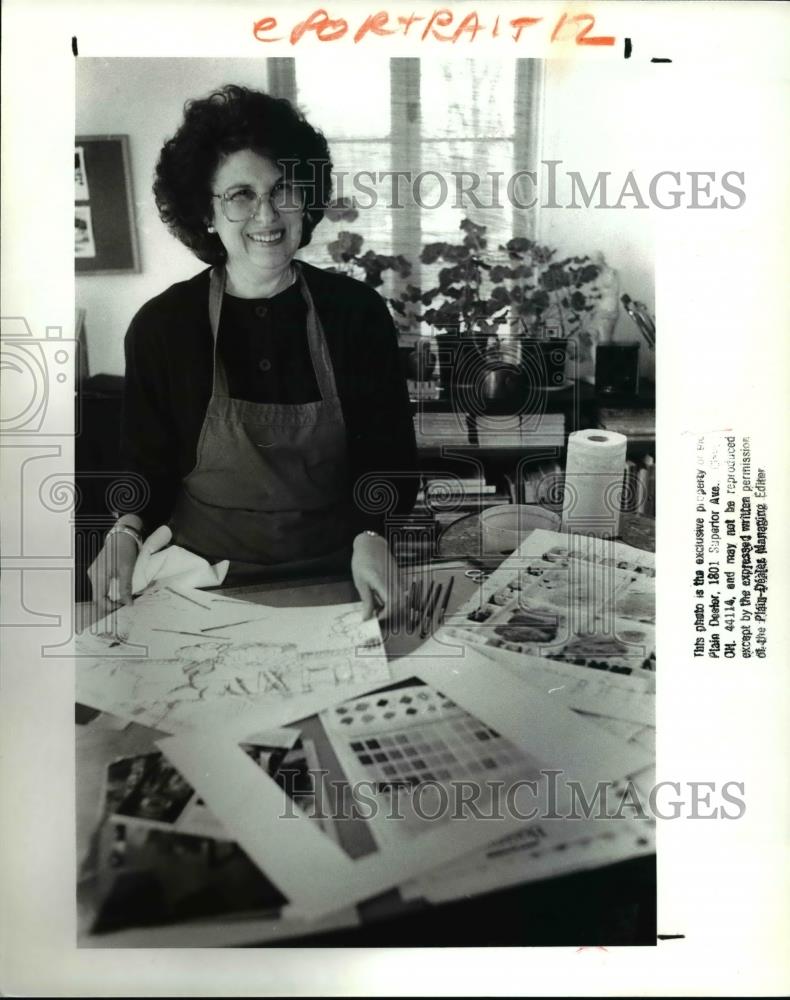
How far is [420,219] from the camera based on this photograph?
816mm

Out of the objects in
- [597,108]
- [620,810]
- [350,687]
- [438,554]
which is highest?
[597,108]

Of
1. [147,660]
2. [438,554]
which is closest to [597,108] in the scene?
[438,554]

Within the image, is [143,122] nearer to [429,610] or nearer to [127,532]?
[127,532]

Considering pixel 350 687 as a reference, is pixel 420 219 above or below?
above

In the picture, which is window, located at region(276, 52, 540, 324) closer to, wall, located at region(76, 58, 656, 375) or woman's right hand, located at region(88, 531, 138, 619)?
wall, located at region(76, 58, 656, 375)

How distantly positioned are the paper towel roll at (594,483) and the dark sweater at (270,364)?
0.52 ft

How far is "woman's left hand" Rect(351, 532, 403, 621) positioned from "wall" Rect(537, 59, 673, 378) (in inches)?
12.5

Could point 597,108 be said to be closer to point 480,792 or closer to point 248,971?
point 480,792

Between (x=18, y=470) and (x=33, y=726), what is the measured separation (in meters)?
0.26

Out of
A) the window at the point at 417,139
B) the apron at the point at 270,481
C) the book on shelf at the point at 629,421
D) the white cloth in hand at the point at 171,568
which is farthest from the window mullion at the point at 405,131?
the white cloth in hand at the point at 171,568

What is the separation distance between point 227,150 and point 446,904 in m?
0.76

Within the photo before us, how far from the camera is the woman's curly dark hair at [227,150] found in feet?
2.64

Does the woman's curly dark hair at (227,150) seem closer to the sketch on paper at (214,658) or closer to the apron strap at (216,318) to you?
the apron strap at (216,318)

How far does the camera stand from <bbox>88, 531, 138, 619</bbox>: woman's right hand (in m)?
0.83
